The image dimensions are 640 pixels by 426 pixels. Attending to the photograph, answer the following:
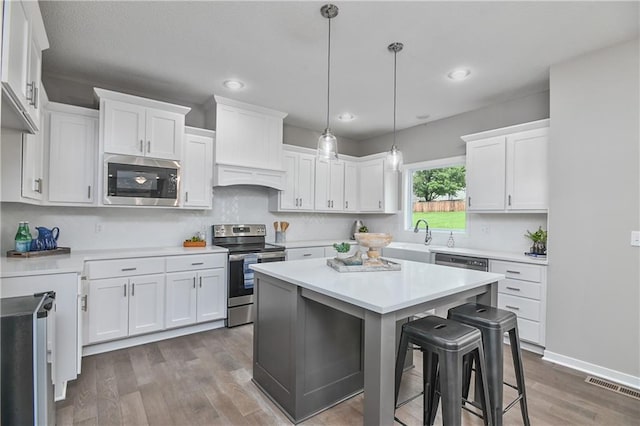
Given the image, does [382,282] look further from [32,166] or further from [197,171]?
[32,166]

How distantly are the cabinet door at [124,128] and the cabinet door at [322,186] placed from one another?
239 cm

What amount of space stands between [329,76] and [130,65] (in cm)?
191

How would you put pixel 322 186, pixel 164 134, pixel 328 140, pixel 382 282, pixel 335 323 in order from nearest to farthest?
1. pixel 382 282
2. pixel 335 323
3. pixel 328 140
4. pixel 164 134
5. pixel 322 186

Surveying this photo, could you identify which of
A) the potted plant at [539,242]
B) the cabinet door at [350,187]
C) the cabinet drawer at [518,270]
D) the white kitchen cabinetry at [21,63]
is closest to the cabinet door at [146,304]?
the white kitchen cabinetry at [21,63]

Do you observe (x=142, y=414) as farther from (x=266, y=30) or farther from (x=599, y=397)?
(x=599, y=397)

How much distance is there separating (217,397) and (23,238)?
7.09 feet

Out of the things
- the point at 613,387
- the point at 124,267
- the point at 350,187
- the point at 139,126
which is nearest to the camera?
the point at 613,387

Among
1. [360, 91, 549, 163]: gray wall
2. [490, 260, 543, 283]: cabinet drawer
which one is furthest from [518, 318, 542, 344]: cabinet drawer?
[360, 91, 549, 163]: gray wall

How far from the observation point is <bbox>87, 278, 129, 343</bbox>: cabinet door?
2867 mm

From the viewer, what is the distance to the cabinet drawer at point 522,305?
3.04m

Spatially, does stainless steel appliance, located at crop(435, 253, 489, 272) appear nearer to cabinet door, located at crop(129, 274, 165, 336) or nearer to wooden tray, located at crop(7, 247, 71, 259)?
cabinet door, located at crop(129, 274, 165, 336)

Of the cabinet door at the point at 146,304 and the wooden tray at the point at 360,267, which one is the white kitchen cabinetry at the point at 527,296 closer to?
the wooden tray at the point at 360,267

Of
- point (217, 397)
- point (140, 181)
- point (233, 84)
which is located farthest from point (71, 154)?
point (217, 397)

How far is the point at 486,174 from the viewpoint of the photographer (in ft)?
12.0
